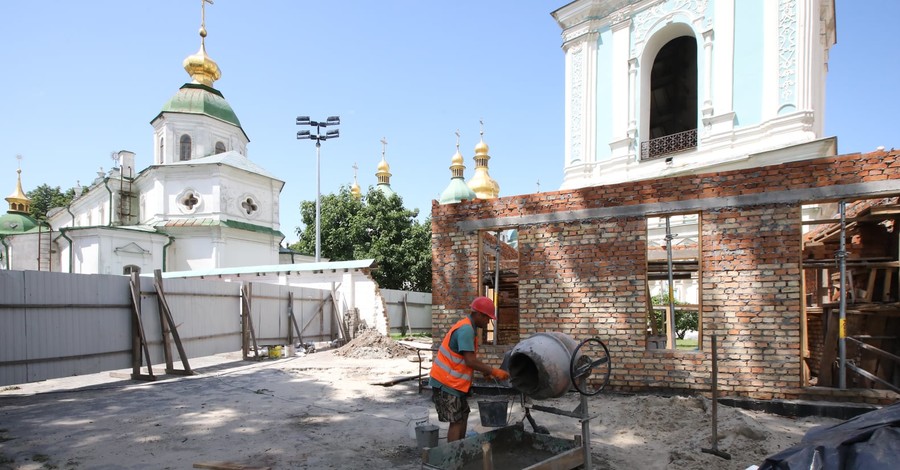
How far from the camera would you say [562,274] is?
862 centimetres

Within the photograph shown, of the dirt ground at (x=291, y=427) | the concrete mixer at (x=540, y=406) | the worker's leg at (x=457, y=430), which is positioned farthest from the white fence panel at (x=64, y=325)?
the concrete mixer at (x=540, y=406)

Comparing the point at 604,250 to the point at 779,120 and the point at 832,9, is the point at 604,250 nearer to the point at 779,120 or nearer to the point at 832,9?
the point at 779,120

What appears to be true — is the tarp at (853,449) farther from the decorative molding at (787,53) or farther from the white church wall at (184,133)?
the white church wall at (184,133)

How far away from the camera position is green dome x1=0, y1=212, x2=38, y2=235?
121 ft

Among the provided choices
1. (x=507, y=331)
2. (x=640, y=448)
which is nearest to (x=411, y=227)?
(x=507, y=331)

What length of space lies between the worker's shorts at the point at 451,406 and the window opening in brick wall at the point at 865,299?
5.13 meters

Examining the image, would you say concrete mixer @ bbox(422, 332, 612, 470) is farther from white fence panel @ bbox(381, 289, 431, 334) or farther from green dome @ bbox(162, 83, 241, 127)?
green dome @ bbox(162, 83, 241, 127)

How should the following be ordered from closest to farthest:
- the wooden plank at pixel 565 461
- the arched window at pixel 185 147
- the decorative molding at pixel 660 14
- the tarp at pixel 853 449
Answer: the tarp at pixel 853 449 < the wooden plank at pixel 565 461 < the decorative molding at pixel 660 14 < the arched window at pixel 185 147

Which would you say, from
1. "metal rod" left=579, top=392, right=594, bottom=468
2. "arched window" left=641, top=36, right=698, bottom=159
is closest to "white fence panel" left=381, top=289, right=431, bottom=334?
"arched window" left=641, top=36, right=698, bottom=159

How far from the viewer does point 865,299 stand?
315 inches

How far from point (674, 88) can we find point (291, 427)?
22359 millimetres

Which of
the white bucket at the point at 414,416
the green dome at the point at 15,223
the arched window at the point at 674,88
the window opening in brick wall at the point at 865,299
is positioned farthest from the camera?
the green dome at the point at 15,223

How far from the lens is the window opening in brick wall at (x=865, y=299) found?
7254 mm

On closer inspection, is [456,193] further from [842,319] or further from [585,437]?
[585,437]
